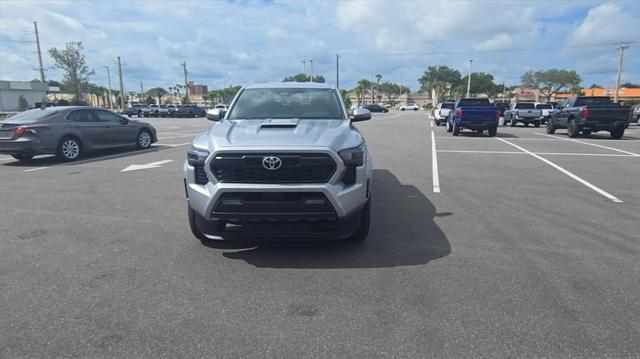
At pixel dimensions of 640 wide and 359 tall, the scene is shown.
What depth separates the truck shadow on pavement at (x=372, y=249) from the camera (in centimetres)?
401

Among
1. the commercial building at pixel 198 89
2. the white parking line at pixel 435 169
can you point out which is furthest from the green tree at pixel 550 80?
the commercial building at pixel 198 89

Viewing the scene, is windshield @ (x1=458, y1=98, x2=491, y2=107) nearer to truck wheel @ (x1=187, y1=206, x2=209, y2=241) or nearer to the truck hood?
the truck hood

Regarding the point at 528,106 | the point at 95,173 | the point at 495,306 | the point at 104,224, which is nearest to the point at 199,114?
the point at 528,106

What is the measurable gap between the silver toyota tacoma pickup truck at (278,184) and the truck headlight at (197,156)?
11 millimetres

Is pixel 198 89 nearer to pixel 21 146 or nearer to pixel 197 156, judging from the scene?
pixel 21 146

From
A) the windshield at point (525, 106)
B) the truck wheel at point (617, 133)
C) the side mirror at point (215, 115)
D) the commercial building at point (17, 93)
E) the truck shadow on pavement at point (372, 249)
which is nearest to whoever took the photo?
the truck shadow on pavement at point (372, 249)

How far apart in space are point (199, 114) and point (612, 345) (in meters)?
52.8

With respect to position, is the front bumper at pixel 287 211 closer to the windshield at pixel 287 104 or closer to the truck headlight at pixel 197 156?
the truck headlight at pixel 197 156

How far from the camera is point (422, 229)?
5.00m

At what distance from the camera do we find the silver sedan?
396 inches

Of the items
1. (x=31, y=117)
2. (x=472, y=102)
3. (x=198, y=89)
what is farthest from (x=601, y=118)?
(x=198, y=89)

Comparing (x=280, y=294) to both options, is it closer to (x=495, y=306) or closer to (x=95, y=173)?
(x=495, y=306)

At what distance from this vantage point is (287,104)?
541cm

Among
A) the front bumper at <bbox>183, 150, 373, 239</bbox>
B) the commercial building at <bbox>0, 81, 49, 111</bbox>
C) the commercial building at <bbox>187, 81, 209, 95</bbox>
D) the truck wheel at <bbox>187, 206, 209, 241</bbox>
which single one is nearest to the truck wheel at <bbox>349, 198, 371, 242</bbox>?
the front bumper at <bbox>183, 150, 373, 239</bbox>
